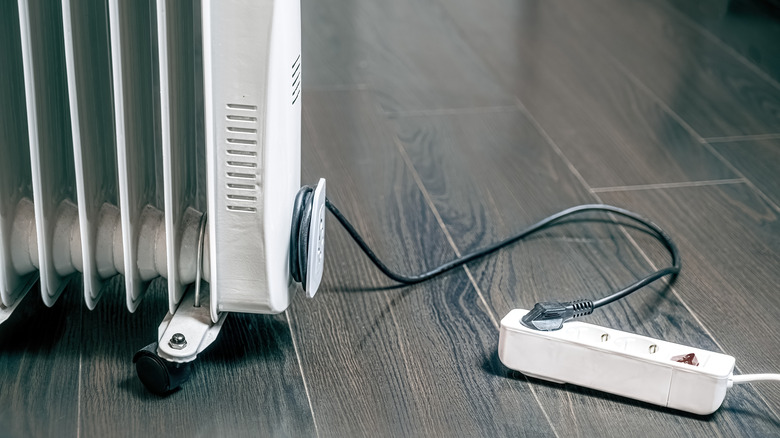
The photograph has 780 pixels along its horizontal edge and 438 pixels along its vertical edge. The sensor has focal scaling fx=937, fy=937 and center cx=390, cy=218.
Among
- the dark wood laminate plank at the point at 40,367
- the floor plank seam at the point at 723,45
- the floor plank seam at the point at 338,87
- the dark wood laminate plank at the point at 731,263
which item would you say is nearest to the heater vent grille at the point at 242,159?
the dark wood laminate plank at the point at 40,367

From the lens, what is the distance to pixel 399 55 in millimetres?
1812

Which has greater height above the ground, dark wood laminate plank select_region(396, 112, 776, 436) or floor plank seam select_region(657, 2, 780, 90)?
floor plank seam select_region(657, 2, 780, 90)

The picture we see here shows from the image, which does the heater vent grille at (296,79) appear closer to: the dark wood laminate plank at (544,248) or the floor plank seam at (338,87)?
the dark wood laminate plank at (544,248)

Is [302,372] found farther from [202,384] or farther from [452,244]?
[452,244]

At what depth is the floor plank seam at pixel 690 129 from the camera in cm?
139

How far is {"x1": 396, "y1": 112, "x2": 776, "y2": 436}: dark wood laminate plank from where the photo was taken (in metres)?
0.94

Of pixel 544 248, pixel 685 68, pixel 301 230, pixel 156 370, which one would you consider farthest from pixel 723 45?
pixel 156 370

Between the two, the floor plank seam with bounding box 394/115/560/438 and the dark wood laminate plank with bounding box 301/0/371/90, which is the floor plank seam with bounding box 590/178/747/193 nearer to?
the floor plank seam with bounding box 394/115/560/438

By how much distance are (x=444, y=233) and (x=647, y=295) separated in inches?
11.0

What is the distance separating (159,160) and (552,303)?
433 mm

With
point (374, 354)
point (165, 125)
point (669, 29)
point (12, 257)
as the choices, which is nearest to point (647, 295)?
point (374, 354)

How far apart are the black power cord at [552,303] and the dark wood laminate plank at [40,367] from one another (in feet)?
1.05

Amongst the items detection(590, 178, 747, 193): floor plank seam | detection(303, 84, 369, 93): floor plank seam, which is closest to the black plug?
detection(590, 178, 747, 193): floor plank seam

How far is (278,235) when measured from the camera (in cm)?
90
